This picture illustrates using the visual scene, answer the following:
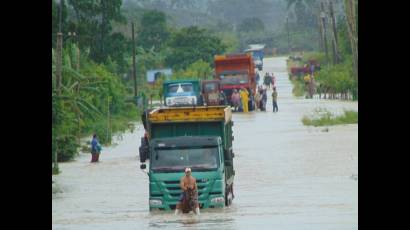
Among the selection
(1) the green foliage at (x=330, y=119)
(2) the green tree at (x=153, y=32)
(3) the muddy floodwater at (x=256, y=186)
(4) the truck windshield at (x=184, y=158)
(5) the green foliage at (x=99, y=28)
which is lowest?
(3) the muddy floodwater at (x=256, y=186)

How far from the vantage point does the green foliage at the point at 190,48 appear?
11656 cm

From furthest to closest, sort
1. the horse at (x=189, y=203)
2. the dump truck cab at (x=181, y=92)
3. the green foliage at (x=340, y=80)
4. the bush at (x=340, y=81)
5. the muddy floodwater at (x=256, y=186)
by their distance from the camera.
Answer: the green foliage at (x=340, y=80)
the bush at (x=340, y=81)
the dump truck cab at (x=181, y=92)
the horse at (x=189, y=203)
the muddy floodwater at (x=256, y=186)

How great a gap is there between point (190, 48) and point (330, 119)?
55.6 m

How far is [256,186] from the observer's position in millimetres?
38844

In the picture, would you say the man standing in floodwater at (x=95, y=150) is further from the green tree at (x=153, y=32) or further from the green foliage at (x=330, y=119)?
the green tree at (x=153, y=32)

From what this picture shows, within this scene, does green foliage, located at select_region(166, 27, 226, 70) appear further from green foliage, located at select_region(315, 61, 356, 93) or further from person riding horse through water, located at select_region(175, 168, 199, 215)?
person riding horse through water, located at select_region(175, 168, 199, 215)

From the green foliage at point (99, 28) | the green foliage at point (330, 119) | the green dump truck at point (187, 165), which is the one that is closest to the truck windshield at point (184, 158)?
the green dump truck at point (187, 165)

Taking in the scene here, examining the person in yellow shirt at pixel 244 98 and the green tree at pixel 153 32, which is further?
the green tree at pixel 153 32

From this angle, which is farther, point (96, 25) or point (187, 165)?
point (96, 25)

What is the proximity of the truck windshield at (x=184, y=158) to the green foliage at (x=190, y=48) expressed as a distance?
85.2 metres

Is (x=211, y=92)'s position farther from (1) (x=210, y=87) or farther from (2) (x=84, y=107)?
(2) (x=84, y=107)

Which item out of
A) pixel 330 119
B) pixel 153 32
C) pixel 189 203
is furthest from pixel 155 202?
pixel 153 32
